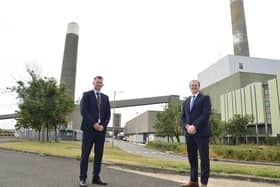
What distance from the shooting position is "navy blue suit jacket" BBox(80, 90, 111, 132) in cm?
430

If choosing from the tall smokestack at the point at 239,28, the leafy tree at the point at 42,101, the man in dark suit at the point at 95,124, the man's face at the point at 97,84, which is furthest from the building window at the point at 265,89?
the man's face at the point at 97,84

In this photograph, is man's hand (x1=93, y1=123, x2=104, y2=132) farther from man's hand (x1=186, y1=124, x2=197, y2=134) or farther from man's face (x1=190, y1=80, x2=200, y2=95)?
man's face (x1=190, y1=80, x2=200, y2=95)

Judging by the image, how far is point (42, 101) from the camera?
32.1m

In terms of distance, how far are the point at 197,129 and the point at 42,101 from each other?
3080 cm

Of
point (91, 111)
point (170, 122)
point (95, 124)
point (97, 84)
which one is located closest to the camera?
point (95, 124)

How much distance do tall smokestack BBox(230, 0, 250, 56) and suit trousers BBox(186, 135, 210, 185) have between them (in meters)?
81.3

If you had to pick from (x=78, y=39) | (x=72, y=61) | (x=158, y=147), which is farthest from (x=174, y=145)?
(x=78, y=39)

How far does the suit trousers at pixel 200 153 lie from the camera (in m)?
4.09

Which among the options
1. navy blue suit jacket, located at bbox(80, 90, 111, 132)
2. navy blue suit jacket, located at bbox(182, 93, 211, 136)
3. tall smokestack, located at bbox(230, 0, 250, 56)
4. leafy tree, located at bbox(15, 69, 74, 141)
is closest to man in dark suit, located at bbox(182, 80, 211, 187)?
navy blue suit jacket, located at bbox(182, 93, 211, 136)

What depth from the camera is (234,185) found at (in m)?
5.02

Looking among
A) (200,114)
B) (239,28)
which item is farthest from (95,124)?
(239,28)

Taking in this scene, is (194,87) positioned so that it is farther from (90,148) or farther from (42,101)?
(42,101)

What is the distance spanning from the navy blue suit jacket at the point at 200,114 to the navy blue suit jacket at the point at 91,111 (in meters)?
1.38

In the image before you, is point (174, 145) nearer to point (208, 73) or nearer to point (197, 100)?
point (197, 100)
